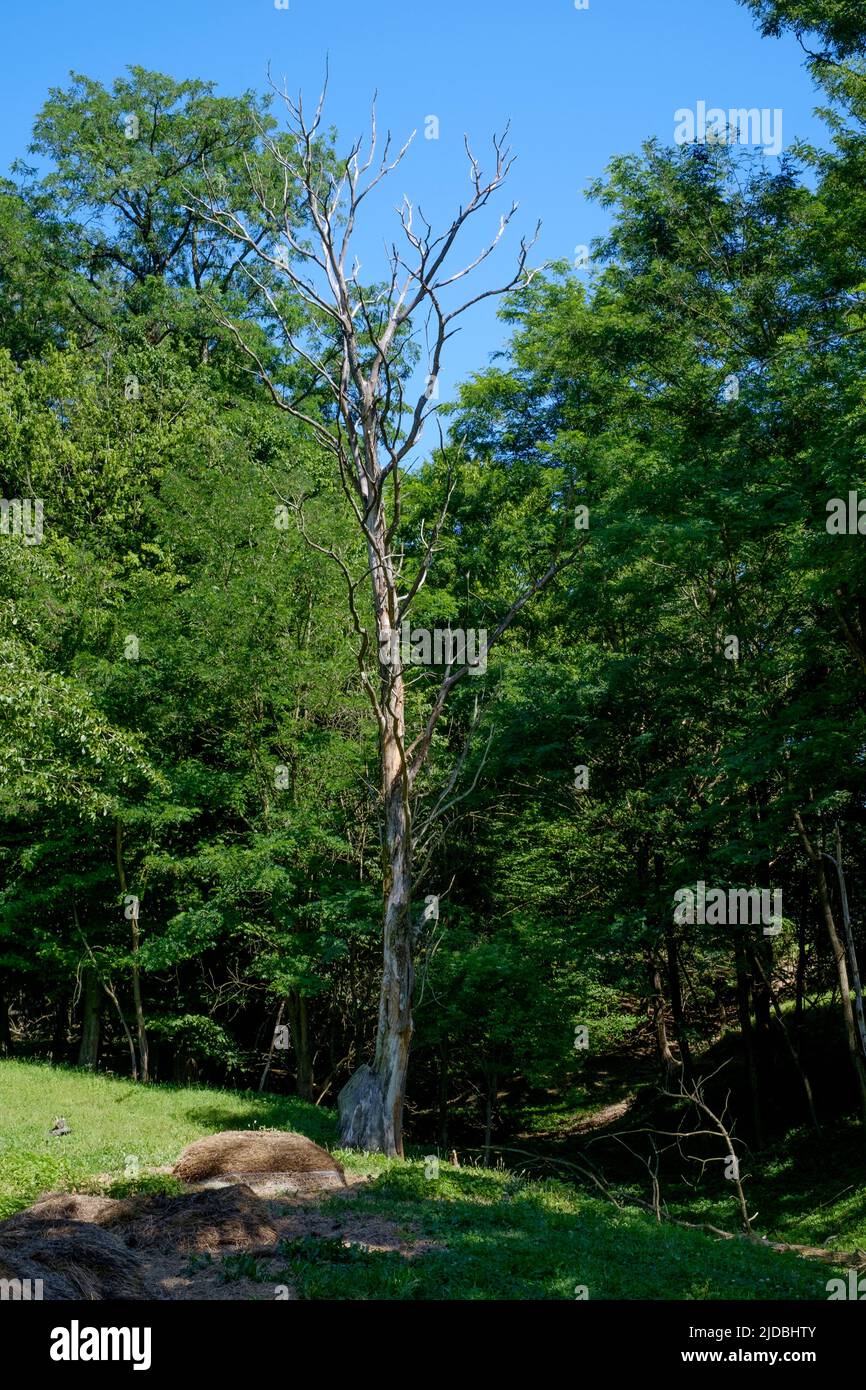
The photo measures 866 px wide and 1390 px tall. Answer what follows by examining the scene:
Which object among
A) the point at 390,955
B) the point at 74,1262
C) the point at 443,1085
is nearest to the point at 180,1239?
the point at 74,1262

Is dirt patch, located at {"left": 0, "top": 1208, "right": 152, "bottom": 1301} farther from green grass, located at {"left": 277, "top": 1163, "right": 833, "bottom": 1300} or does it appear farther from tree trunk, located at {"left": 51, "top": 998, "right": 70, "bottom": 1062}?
tree trunk, located at {"left": 51, "top": 998, "right": 70, "bottom": 1062}

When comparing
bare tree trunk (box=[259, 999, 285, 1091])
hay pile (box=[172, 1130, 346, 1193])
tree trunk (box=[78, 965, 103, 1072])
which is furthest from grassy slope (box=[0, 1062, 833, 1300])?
tree trunk (box=[78, 965, 103, 1072])

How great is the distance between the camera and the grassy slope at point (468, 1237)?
6578 millimetres

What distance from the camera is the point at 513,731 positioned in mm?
19031

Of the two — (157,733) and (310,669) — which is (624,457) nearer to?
(310,669)

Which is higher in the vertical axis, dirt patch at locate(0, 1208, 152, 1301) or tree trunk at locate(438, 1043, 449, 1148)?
dirt patch at locate(0, 1208, 152, 1301)

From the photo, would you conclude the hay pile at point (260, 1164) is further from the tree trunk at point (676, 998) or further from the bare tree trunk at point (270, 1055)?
the tree trunk at point (676, 998)

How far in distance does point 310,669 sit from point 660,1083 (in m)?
10.1

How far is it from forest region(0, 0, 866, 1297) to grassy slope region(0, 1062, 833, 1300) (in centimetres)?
211

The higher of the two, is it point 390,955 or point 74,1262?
point 390,955

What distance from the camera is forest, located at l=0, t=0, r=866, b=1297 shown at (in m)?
14.0

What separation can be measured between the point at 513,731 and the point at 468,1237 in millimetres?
11904

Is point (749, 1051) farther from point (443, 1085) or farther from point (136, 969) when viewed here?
point (136, 969)

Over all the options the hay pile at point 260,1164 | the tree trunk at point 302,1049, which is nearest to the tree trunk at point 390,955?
the hay pile at point 260,1164
